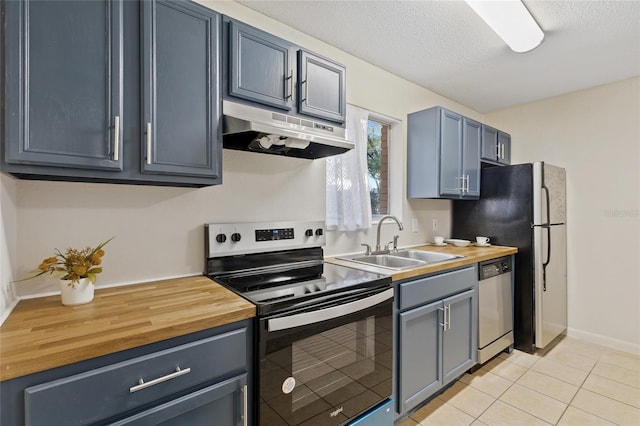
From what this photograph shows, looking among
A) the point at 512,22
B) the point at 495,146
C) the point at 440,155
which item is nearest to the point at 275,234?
the point at 440,155

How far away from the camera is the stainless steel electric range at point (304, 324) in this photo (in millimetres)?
1216

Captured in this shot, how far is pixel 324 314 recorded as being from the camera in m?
1.35

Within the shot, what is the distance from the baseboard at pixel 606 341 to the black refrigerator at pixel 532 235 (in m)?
0.14

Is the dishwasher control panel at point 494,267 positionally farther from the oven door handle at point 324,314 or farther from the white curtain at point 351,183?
the oven door handle at point 324,314

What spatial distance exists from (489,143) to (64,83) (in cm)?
342

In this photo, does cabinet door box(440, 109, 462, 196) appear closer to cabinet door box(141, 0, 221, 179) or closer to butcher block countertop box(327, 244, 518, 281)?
butcher block countertop box(327, 244, 518, 281)

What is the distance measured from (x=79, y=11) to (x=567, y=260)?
415 centimetres

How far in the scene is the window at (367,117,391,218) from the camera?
9.11 feet

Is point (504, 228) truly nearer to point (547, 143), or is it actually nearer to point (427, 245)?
point (427, 245)

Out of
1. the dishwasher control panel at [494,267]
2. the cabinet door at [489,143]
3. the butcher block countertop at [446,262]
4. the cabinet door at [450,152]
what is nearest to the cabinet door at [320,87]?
the butcher block countertop at [446,262]

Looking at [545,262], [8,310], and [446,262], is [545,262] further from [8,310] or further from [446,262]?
[8,310]

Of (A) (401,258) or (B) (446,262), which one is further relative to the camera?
(A) (401,258)

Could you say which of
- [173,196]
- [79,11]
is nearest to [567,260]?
[173,196]

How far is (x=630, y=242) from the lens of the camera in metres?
2.81
